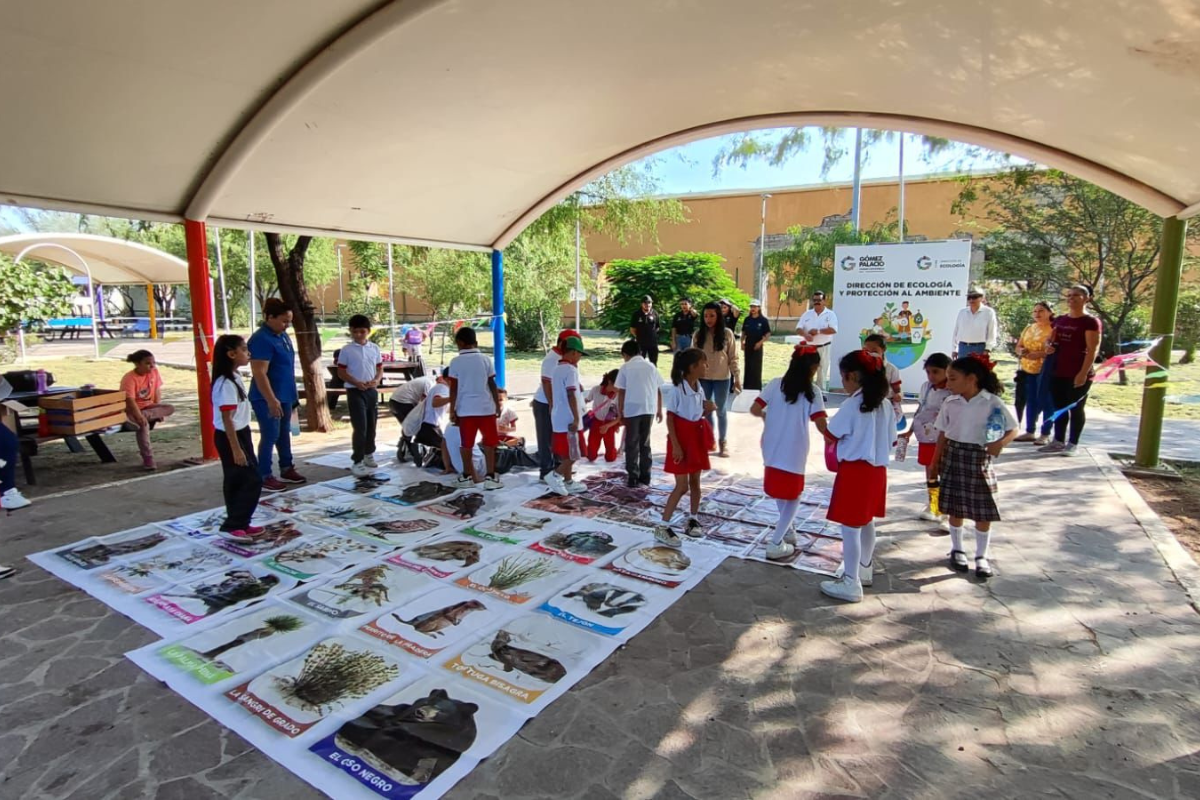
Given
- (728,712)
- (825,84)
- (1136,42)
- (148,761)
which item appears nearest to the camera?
(148,761)

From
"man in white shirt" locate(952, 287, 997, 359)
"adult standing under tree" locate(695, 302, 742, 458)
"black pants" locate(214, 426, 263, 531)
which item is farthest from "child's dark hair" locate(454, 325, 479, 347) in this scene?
"man in white shirt" locate(952, 287, 997, 359)

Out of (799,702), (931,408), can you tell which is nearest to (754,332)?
(931,408)

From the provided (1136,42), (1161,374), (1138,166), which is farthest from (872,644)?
(1161,374)

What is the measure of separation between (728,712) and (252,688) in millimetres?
2063

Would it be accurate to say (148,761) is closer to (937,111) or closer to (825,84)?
(825,84)

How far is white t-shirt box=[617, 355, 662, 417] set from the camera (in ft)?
18.5

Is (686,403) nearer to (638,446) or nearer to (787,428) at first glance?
(787,428)

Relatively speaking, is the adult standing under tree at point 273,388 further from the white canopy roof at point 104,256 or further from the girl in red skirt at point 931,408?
the white canopy roof at point 104,256

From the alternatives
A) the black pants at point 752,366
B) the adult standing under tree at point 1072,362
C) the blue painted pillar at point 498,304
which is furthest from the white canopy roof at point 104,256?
the adult standing under tree at point 1072,362

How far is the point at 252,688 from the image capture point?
9.32 feet

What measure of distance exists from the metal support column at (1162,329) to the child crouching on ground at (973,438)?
3.93 metres

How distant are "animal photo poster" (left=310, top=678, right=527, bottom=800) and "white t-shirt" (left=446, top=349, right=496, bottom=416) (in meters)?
3.17

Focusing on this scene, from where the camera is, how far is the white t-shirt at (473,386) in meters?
5.77

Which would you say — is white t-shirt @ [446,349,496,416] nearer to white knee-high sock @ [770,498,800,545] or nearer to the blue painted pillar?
white knee-high sock @ [770,498,800,545]
